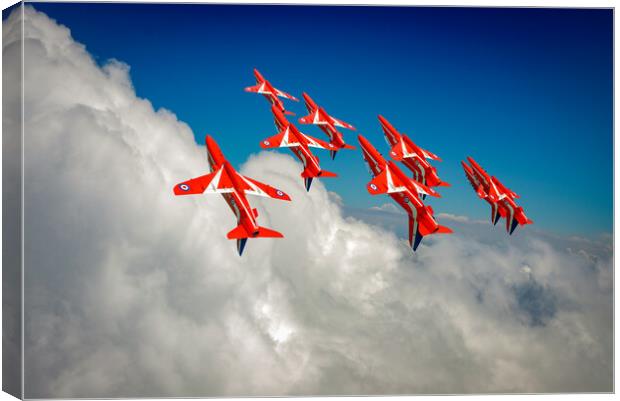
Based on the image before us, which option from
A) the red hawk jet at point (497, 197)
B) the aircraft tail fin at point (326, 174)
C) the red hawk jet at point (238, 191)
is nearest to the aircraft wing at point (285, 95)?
the aircraft tail fin at point (326, 174)

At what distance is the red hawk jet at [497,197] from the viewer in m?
12.5

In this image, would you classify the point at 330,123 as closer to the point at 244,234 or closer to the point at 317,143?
the point at 317,143

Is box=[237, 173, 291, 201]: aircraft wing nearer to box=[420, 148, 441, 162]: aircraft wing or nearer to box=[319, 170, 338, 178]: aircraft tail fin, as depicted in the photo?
box=[319, 170, 338, 178]: aircraft tail fin

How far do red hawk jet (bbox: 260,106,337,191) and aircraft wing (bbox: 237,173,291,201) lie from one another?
134 centimetres

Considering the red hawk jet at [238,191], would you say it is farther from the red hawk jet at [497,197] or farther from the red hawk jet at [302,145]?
the red hawk jet at [497,197]

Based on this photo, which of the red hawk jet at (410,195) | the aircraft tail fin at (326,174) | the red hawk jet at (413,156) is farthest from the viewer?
the red hawk jet at (413,156)

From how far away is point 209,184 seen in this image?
11.0 metres

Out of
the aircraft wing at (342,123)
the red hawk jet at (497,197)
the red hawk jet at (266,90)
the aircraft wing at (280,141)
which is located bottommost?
the red hawk jet at (497,197)

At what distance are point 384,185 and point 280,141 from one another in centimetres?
253

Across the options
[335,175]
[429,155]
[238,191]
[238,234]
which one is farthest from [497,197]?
[238,234]

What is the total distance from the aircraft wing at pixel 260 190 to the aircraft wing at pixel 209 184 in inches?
11.9

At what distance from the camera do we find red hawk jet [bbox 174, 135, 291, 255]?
1047cm

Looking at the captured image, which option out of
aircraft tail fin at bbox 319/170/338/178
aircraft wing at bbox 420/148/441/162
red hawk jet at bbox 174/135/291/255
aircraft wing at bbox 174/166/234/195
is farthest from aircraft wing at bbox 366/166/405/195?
aircraft wing at bbox 174/166/234/195

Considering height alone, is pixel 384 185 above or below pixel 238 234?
above
